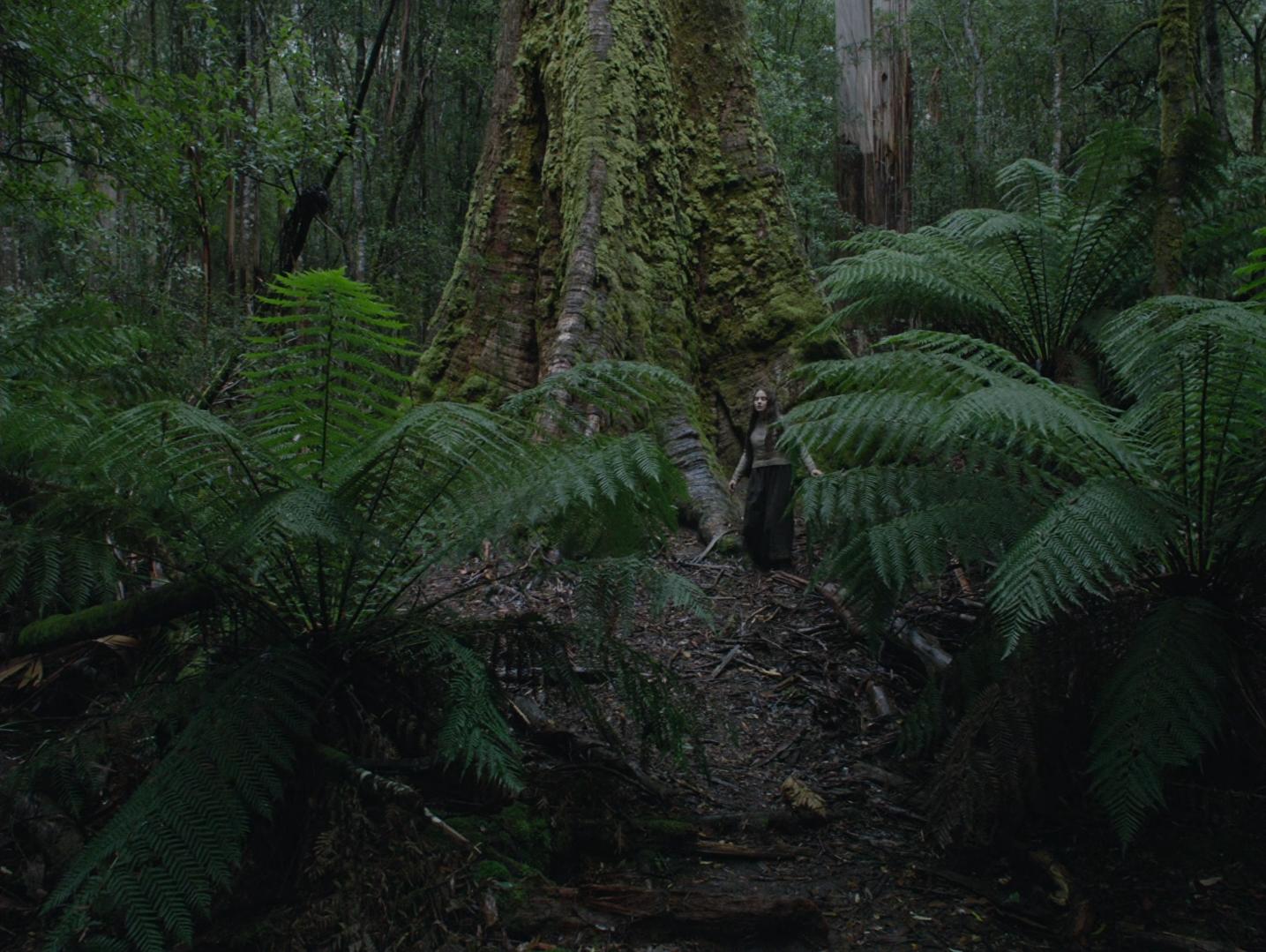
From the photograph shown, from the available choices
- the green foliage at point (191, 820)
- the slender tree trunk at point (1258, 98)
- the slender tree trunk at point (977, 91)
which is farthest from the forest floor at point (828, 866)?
the slender tree trunk at point (977, 91)

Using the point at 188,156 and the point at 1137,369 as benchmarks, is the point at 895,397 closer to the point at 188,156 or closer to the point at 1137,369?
the point at 1137,369

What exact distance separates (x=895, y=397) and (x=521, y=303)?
10.7 ft

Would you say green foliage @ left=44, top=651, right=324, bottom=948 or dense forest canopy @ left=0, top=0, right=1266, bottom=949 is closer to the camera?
green foliage @ left=44, top=651, right=324, bottom=948

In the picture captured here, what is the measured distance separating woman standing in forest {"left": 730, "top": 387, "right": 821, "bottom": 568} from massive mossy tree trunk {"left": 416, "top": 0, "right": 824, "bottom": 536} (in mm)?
339

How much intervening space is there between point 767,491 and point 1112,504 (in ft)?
6.13

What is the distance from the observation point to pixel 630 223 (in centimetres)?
477

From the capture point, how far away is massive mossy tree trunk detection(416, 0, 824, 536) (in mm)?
4602

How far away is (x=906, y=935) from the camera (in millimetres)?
1816

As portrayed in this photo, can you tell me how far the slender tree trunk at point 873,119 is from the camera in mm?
11125

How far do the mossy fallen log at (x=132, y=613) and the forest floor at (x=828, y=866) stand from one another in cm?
91

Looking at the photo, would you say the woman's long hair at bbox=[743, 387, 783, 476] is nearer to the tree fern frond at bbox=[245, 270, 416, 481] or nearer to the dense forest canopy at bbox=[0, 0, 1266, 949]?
the dense forest canopy at bbox=[0, 0, 1266, 949]

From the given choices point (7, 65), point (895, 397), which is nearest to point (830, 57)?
point (7, 65)

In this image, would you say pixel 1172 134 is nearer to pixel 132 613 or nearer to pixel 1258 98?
pixel 132 613

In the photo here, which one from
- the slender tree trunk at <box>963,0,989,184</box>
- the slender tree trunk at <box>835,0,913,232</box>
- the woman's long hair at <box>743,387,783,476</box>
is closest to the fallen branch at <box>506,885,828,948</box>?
the woman's long hair at <box>743,387,783,476</box>
